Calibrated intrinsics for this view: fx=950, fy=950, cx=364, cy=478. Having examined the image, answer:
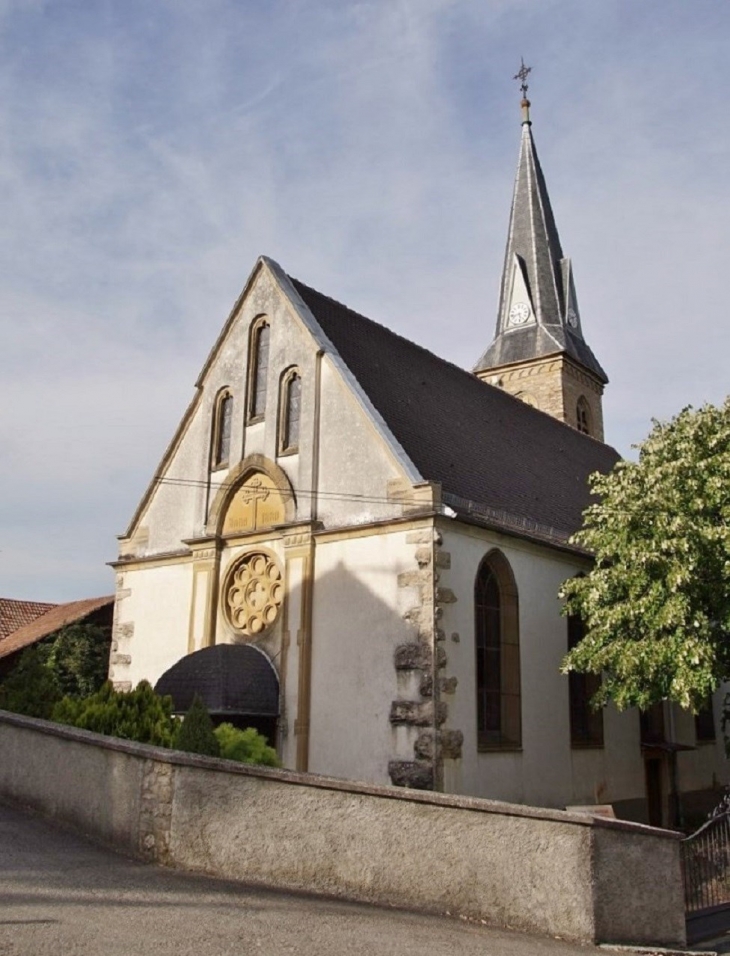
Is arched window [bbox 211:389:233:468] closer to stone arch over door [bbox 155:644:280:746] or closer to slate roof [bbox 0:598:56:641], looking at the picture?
stone arch over door [bbox 155:644:280:746]

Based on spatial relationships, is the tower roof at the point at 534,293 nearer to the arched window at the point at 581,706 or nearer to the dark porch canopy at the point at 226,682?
the arched window at the point at 581,706

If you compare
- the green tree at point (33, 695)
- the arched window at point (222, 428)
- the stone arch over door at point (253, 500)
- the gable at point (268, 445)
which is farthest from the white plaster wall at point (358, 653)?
the green tree at point (33, 695)

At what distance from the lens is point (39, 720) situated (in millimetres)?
11570

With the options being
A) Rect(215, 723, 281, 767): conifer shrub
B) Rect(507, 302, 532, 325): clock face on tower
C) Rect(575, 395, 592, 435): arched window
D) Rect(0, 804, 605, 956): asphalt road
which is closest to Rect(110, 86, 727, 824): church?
Rect(215, 723, 281, 767): conifer shrub

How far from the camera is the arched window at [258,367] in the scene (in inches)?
766

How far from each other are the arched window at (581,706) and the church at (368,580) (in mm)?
61

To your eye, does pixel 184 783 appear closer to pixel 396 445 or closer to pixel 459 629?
pixel 459 629

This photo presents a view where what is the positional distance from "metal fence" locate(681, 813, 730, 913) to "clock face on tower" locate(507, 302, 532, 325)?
27862mm

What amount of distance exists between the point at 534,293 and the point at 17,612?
23.7m

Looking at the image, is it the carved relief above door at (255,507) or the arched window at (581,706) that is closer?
the carved relief above door at (255,507)

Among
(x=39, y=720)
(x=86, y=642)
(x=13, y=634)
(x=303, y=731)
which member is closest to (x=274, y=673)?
(x=303, y=731)

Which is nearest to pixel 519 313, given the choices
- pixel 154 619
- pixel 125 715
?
pixel 154 619

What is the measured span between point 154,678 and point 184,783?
415 inches

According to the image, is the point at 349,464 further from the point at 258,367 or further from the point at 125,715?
the point at 125,715
